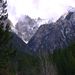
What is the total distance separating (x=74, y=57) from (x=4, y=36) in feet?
202

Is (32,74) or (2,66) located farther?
(32,74)

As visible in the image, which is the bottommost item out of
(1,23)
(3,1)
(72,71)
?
(72,71)

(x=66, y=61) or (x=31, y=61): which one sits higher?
(x=31, y=61)

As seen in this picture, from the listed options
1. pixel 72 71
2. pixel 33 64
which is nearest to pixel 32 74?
pixel 33 64

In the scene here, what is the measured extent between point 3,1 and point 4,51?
20.4 feet

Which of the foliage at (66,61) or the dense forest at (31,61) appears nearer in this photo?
the dense forest at (31,61)

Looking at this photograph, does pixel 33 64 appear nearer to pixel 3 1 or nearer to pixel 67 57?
pixel 67 57

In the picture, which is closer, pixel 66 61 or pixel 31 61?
pixel 66 61

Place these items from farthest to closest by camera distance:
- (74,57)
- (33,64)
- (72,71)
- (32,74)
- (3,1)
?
1. (33,64)
2. (32,74)
3. (74,57)
4. (72,71)
5. (3,1)

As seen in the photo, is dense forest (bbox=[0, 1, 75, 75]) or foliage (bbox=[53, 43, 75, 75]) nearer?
dense forest (bbox=[0, 1, 75, 75])

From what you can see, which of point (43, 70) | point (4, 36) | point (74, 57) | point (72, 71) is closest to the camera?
point (4, 36)

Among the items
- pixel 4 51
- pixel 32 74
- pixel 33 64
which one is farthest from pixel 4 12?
pixel 33 64

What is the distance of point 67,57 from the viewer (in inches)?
4001

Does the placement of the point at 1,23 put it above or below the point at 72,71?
above
